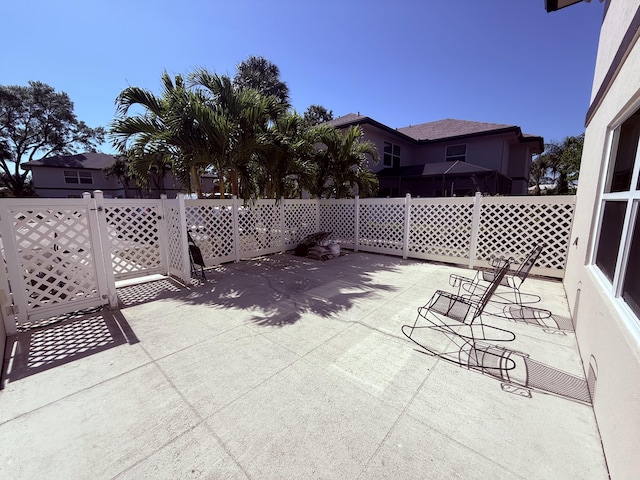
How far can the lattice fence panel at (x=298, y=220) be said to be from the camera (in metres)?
8.05

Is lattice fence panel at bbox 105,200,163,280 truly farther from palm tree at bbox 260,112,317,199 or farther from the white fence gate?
palm tree at bbox 260,112,317,199

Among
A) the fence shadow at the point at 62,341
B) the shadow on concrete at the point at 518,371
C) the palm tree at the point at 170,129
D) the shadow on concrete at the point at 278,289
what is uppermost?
the palm tree at the point at 170,129

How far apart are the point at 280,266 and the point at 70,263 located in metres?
3.79

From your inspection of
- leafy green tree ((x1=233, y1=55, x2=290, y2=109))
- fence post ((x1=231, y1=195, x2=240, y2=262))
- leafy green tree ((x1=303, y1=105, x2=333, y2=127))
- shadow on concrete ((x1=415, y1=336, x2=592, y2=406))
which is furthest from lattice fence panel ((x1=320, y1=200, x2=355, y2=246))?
leafy green tree ((x1=303, y1=105, x2=333, y2=127))

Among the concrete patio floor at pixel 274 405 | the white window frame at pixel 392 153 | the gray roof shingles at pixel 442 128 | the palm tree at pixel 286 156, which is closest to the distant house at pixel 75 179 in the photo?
the gray roof shingles at pixel 442 128

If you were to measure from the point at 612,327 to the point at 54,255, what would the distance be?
19.4ft

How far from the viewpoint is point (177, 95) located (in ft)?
17.6

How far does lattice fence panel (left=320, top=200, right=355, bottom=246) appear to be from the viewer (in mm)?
8422

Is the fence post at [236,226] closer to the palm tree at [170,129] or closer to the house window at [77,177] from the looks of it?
the palm tree at [170,129]

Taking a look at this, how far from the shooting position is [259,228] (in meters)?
7.34

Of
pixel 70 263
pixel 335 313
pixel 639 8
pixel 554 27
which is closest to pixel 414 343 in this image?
pixel 335 313

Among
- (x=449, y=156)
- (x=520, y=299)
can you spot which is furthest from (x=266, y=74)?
(x=520, y=299)

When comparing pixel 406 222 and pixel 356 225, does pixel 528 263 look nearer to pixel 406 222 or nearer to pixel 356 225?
pixel 406 222

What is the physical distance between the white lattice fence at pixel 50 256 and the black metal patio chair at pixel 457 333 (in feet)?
14.8
